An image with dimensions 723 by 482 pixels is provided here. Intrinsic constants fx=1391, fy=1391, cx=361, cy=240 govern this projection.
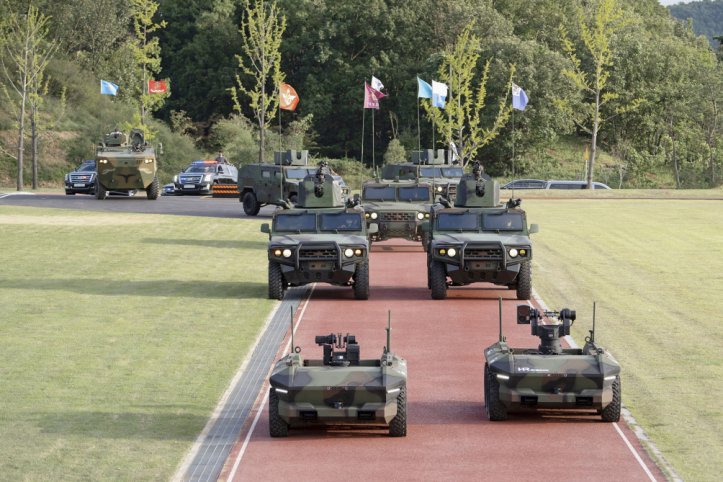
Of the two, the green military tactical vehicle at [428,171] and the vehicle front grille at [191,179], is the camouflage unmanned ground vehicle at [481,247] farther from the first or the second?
the vehicle front grille at [191,179]

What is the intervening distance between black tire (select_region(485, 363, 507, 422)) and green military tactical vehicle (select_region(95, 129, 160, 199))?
42646 mm

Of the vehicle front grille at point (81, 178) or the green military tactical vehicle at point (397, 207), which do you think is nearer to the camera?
the green military tactical vehicle at point (397, 207)

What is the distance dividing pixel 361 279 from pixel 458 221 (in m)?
2.63

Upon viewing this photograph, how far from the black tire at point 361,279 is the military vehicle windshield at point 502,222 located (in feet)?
9.10

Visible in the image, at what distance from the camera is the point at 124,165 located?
58.5 metres

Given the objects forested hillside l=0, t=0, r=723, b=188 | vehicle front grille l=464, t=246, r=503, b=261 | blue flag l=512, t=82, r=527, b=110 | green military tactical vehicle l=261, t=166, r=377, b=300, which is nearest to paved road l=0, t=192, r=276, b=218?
blue flag l=512, t=82, r=527, b=110

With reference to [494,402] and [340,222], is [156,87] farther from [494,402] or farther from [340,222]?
[494,402]

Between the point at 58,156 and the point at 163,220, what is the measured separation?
3355cm

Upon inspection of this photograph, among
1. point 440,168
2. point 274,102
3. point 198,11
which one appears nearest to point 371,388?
point 440,168

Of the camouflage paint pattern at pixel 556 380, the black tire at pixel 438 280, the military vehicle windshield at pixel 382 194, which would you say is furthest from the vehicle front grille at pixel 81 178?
the camouflage paint pattern at pixel 556 380

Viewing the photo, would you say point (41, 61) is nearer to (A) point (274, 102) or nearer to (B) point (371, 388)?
(A) point (274, 102)

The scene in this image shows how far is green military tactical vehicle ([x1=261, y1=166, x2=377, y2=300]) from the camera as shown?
28281 mm

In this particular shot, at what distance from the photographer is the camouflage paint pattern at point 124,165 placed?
58.2m

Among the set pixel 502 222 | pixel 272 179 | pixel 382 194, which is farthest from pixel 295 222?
pixel 272 179
